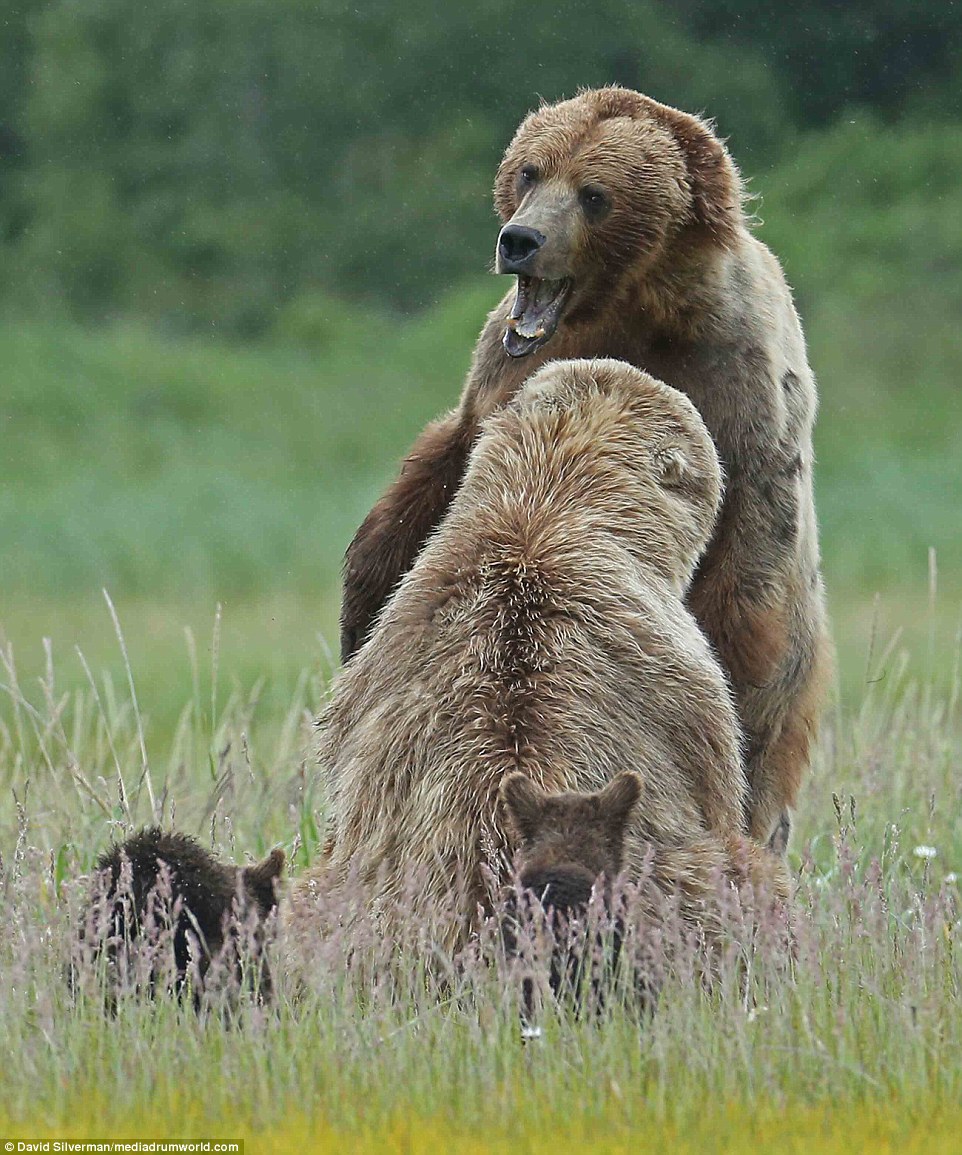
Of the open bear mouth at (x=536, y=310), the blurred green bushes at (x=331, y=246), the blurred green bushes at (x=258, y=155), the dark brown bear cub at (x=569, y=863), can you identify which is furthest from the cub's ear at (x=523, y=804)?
the blurred green bushes at (x=258, y=155)

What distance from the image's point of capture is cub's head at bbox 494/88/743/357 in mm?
5039

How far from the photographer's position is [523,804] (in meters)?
3.70

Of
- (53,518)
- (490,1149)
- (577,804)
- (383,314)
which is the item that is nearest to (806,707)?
(577,804)

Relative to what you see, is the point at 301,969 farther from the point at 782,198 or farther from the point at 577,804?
the point at 782,198

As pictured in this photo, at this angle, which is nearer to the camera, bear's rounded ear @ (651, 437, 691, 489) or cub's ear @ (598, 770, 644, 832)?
cub's ear @ (598, 770, 644, 832)

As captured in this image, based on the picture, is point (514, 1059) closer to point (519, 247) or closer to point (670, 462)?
point (670, 462)

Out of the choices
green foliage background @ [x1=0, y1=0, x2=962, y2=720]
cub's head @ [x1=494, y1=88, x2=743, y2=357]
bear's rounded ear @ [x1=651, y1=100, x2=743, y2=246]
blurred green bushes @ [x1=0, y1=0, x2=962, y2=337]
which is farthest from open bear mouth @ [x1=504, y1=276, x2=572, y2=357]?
blurred green bushes @ [x1=0, y1=0, x2=962, y2=337]

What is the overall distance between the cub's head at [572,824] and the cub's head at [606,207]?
1567 millimetres

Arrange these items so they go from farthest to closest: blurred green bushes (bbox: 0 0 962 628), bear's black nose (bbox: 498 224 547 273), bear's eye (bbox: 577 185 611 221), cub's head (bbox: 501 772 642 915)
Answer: blurred green bushes (bbox: 0 0 962 628), bear's eye (bbox: 577 185 611 221), bear's black nose (bbox: 498 224 547 273), cub's head (bbox: 501 772 642 915)

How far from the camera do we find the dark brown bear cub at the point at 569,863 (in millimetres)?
3559

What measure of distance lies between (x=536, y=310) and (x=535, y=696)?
138 cm

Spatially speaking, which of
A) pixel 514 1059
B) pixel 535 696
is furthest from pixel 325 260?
pixel 514 1059

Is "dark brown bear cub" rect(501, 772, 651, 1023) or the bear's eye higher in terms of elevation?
the bear's eye

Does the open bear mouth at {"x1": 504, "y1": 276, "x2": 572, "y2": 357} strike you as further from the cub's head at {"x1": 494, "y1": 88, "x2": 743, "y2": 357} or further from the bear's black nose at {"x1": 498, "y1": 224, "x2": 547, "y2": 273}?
the bear's black nose at {"x1": 498, "y1": 224, "x2": 547, "y2": 273}
